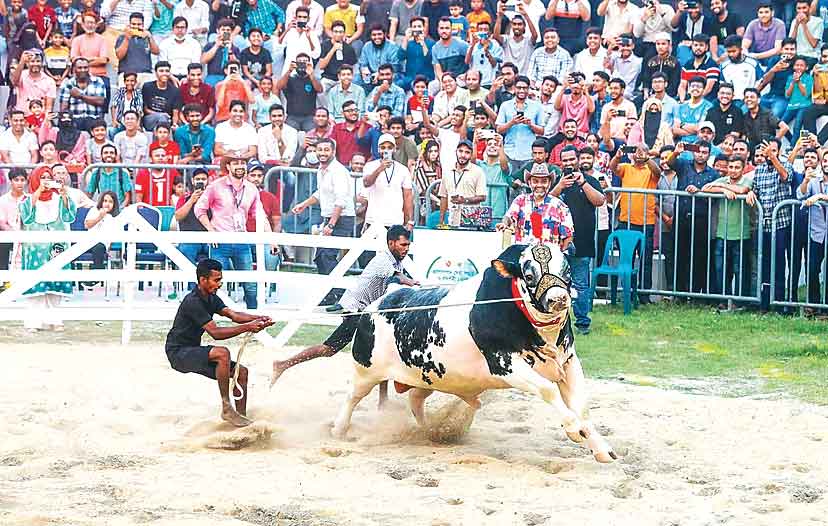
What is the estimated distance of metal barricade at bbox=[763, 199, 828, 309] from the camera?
14445 millimetres

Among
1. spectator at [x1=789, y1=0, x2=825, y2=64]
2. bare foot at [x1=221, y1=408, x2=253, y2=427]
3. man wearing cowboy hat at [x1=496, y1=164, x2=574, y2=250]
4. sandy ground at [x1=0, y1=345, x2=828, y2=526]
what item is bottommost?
sandy ground at [x1=0, y1=345, x2=828, y2=526]

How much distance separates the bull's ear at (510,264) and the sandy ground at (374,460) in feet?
3.84

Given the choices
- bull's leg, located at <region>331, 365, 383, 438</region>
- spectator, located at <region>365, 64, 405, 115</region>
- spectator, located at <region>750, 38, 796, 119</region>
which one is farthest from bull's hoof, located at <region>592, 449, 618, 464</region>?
spectator, located at <region>365, 64, 405, 115</region>

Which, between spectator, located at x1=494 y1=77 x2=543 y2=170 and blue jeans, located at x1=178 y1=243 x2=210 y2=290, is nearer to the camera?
blue jeans, located at x1=178 y1=243 x2=210 y2=290

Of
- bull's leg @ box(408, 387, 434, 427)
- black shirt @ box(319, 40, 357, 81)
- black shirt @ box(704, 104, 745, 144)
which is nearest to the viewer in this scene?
bull's leg @ box(408, 387, 434, 427)

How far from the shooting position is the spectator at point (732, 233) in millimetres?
14836

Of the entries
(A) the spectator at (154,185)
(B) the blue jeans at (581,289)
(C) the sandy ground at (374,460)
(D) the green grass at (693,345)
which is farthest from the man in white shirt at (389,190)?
(C) the sandy ground at (374,460)

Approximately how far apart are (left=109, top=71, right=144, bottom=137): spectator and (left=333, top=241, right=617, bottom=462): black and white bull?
9678 millimetres

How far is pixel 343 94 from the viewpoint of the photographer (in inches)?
706

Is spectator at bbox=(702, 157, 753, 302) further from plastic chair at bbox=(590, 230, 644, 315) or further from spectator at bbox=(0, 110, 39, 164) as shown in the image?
spectator at bbox=(0, 110, 39, 164)

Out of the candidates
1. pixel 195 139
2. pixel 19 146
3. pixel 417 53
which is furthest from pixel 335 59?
pixel 19 146

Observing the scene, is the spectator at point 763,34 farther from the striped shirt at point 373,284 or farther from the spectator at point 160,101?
the striped shirt at point 373,284

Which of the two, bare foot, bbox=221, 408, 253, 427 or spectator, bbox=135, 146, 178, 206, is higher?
spectator, bbox=135, 146, 178, 206

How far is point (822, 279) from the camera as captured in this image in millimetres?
14430
